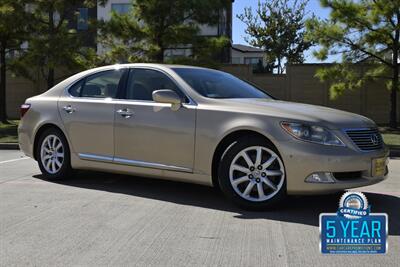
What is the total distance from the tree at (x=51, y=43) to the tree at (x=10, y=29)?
1.40 ft

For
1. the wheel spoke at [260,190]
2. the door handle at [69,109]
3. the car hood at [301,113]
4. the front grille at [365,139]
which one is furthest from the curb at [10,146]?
the front grille at [365,139]

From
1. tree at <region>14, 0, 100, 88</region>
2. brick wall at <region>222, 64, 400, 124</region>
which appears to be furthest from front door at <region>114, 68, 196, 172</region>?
brick wall at <region>222, 64, 400, 124</region>

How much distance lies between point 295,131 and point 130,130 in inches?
81.9

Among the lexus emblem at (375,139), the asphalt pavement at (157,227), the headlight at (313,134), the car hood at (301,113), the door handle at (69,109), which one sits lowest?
the asphalt pavement at (157,227)

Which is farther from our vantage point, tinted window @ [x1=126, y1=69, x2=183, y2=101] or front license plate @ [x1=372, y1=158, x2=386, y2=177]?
tinted window @ [x1=126, y1=69, x2=183, y2=101]

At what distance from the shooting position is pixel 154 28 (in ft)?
61.0

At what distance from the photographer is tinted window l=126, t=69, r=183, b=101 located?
6297 mm

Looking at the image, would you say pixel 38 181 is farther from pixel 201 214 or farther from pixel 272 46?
pixel 272 46

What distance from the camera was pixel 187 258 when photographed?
3.98 meters

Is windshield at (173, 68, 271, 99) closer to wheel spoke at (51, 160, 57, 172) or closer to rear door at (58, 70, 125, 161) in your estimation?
rear door at (58, 70, 125, 161)

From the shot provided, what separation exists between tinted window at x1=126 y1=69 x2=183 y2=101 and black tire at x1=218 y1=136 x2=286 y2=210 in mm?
1183

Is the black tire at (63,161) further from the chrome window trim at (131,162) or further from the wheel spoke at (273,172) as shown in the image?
the wheel spoke at (273,172)

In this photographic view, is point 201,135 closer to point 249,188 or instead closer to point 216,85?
point 249,188

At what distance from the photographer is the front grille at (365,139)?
526 cm
